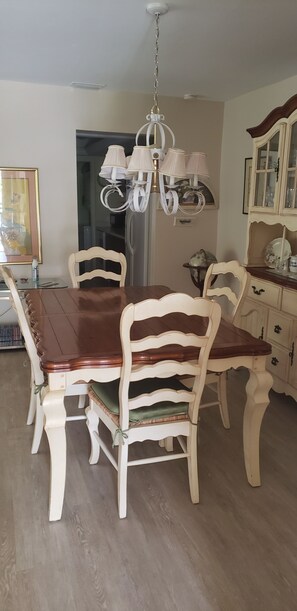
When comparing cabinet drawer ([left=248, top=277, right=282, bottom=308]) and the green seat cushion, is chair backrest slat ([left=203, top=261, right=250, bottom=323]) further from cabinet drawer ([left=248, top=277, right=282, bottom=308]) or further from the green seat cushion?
the green seat cushion

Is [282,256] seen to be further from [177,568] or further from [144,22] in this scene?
[177,568]

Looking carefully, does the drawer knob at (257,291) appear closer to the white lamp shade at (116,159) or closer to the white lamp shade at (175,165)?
the white lamp shade at (175,165)

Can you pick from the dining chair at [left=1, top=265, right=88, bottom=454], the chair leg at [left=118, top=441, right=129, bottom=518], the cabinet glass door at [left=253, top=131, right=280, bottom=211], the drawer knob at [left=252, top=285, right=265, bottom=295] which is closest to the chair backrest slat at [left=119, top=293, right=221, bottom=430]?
the chair leg at [left=118, top=441, right=129, bottom=518]

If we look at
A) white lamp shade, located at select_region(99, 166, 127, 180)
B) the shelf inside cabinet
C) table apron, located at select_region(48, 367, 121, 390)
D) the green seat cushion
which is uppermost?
white lamp shade, located at select_region(99, 166, 127, 180)

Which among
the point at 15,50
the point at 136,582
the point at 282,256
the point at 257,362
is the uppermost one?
the point at 15,50

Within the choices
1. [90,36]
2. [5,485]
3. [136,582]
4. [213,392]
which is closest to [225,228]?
[213,392]

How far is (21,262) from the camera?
4.42 meters

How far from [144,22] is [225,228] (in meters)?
2.50

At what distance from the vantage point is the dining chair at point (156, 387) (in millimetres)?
1860

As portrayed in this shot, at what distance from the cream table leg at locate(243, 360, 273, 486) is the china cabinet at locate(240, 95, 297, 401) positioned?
2.94 ft

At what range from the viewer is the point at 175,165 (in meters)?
2.43

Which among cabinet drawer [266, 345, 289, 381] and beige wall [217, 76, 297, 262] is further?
beige wall [217, 76, 297, 262]

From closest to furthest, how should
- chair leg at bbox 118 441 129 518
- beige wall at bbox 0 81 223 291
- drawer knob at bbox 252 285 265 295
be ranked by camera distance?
chair leg at bbox 118 441 129 518 → drawer knob at bbox 252 285 265 295 → beige wall at bbox 0 81 223 291

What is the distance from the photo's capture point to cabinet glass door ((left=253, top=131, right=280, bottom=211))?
3338mm
